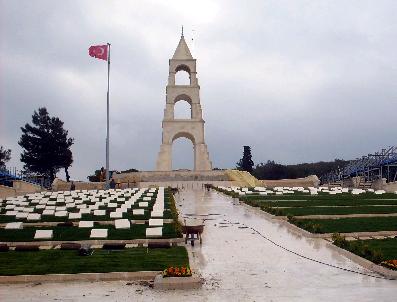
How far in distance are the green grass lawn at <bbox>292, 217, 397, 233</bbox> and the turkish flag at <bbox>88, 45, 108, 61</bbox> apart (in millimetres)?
29732

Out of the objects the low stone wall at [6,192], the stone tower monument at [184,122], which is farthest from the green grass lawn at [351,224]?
the stone tower monument at [184,122]

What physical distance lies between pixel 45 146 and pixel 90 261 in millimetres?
56393

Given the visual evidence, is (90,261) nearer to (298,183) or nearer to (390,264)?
(390,264)

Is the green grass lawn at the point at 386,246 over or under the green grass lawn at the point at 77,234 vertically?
under

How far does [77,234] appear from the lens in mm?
16938

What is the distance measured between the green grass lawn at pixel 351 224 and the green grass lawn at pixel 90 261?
5833mm

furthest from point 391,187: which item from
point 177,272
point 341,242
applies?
point 177,272

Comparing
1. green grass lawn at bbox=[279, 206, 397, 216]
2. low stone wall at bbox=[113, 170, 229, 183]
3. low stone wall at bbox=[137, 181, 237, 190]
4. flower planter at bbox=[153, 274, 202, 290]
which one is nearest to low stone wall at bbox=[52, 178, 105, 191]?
low stone wall at bbox=[113, 170, 229, 183]

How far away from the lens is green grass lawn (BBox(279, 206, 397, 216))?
23.1m

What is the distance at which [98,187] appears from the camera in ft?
185

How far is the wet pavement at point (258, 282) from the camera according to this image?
9289 millimetres

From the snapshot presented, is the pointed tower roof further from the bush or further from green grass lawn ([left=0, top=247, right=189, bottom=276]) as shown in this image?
green grass lawn ([left=0, top=247, right=189, bottom=276])

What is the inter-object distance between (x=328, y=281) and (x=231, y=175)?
158ft

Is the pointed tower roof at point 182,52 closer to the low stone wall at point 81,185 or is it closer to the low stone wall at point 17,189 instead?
the low stone wall at point 81,185
